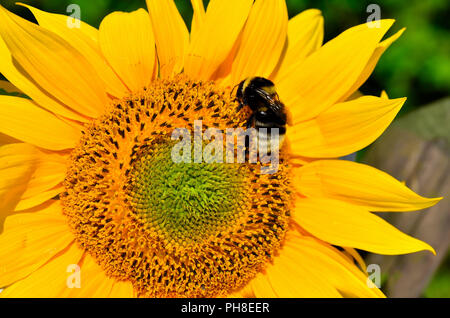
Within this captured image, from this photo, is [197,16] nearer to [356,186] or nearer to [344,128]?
[344,128]

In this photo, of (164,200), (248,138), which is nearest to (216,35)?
(248,138)

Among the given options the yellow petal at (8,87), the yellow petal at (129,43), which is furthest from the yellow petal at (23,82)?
the yellow petal at (129,43)

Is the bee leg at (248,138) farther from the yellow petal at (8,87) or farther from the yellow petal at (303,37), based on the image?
the yellow petal at (8,87)

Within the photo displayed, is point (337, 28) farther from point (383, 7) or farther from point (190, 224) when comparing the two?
point (190, 224)

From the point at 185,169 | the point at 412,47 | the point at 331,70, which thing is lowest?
the point at 185,169

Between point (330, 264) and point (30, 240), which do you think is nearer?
point (30, 240)

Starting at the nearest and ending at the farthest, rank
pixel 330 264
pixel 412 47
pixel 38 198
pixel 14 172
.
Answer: pixel 14 172 → pixel 38 198 → pixel 330 264 → pixel 412 47
